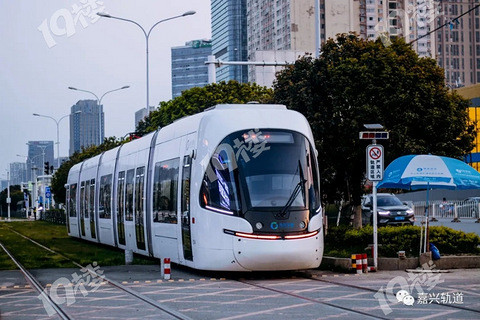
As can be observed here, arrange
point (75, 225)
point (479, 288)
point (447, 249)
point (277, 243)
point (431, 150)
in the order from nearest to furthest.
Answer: point (479, 288) → point (277, 243) → point (447, 249) → point (431, 150) → point (75, 225)

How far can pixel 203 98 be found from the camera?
6525 cm

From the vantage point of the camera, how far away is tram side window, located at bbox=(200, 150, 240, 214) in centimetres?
1683

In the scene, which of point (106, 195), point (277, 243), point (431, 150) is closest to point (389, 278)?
point (277, 243)

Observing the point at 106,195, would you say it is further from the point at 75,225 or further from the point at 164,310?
the point at 164,310

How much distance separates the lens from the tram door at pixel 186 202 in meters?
18.1

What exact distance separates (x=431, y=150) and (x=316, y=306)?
1474 cm

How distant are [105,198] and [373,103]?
10.0m

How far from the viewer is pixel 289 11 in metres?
139

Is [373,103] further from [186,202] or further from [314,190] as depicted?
[186,202]

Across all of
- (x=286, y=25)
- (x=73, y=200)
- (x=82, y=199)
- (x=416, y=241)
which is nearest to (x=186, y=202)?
(x=416, y=241)

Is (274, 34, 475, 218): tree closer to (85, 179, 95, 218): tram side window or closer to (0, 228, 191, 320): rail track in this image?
(0, 228, 191, 320): rail track

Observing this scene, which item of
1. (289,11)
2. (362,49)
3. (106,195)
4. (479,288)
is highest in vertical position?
(289,11)

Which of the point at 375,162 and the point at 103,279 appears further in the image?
the point at 375,162

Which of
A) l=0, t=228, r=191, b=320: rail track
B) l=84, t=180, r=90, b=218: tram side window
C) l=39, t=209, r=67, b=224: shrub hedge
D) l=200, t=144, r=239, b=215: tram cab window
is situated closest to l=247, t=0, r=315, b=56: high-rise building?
l=39, t=209, r=67, b=224: shrub hedge
